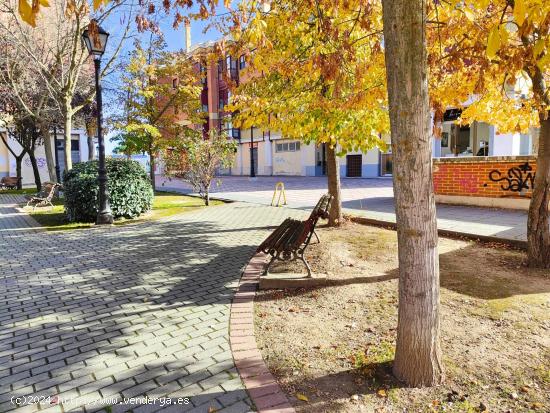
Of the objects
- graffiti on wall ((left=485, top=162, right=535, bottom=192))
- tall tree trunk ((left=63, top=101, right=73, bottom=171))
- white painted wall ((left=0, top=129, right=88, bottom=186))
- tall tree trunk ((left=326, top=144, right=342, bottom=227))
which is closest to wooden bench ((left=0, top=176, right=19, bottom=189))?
white painted wall ((left=0, top=129, right=88, bottom=186))

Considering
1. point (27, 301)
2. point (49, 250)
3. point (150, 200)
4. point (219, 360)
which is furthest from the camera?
point (150, 200)

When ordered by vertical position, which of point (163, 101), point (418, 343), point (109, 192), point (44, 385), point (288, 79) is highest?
point (163, 101)

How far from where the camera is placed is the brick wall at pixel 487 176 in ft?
33.7

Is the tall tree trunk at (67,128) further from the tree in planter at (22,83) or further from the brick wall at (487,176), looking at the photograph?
the brick wall at (487,176)

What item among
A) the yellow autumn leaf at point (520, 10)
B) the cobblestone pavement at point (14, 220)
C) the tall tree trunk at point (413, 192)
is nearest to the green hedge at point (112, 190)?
the cobblestone pavement at point (14, 220)

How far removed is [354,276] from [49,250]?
5.80 metres

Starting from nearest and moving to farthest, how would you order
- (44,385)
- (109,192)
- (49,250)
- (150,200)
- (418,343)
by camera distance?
(418,343)
(44,385)
(49,250)
(109,192)
(150,200)

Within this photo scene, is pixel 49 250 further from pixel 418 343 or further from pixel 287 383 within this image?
pixel 418 343

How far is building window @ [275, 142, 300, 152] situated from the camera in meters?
38.0

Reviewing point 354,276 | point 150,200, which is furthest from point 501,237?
point 150,200

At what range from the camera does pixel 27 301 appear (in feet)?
15.9

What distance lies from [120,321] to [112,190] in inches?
292

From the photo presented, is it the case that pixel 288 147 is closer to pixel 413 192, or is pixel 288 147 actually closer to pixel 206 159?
pixel 206 159

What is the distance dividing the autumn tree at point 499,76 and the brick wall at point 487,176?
4.18 meters
